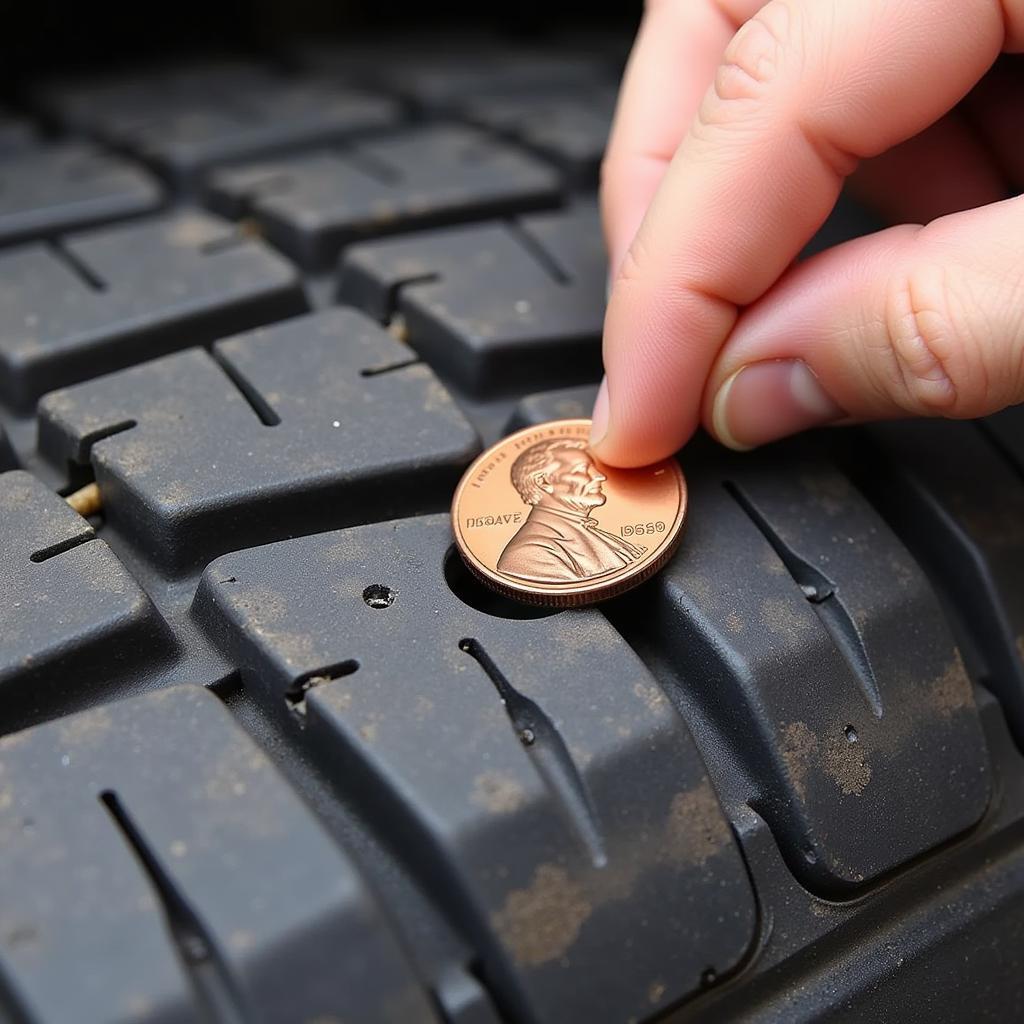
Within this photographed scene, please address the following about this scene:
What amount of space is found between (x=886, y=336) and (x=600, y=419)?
208 millimetres

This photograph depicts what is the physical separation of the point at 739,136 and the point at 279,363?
0.39 meters

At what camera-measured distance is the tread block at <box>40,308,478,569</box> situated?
830 mm

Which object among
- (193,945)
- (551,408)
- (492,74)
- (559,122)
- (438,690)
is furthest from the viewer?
(492,74)

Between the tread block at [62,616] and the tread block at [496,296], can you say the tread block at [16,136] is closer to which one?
the tread block at [496,296]

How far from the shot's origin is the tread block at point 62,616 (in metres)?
0.71

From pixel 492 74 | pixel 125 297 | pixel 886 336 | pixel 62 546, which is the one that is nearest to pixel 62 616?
pixel 62 546

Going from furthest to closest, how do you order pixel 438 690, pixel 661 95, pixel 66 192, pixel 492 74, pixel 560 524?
1. pixel 492 74
2. pixel 66 192
3. pixel 661 95
4. pixel 560 524
5. pixel 438 690

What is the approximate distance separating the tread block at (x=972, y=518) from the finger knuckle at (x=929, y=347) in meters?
0.14

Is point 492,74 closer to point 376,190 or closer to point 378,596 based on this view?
point 376,190

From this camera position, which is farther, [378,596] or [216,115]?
[216,115]

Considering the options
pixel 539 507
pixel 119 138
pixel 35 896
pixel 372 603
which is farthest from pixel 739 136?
pixel 119 138

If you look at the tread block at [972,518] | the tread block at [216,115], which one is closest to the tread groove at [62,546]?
the tread block at [972,518]

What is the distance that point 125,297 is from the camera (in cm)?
106

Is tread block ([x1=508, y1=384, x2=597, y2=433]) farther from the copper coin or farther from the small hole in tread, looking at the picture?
the small hole in tread
